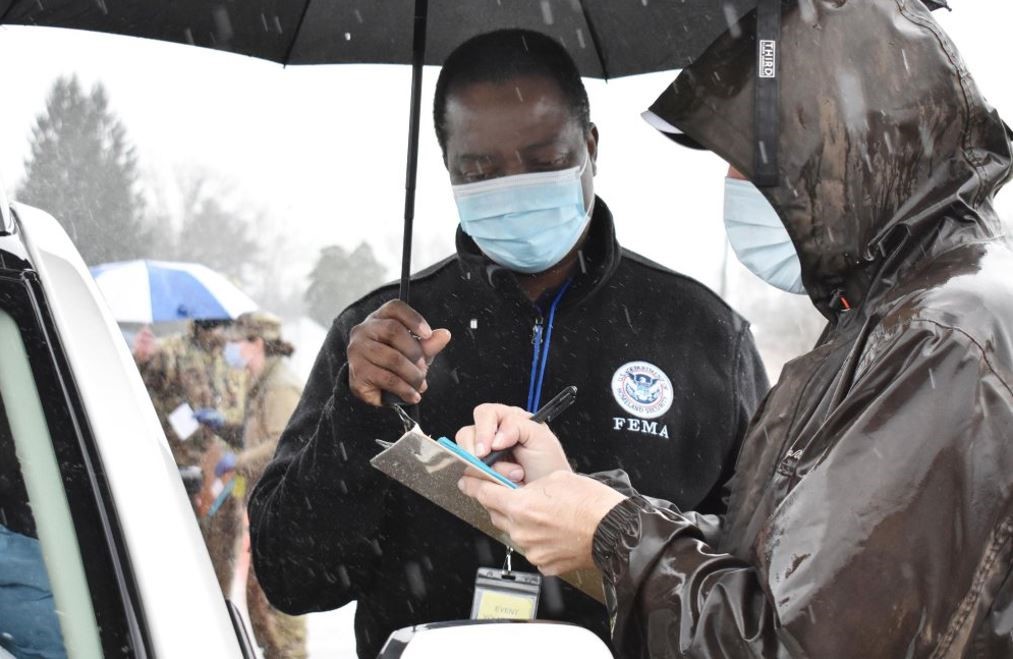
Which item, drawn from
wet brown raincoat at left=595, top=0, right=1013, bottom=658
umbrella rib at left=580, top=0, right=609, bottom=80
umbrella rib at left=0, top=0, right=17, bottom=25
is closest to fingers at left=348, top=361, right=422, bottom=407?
wet brown raincoat at left=595, top=0, right=1013, bottom=658

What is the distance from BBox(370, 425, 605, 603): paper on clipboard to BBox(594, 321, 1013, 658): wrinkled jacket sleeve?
44cm

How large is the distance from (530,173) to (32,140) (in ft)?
133

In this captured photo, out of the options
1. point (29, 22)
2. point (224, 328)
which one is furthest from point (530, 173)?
point (224, 328)

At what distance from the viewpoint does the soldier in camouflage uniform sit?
232 inches

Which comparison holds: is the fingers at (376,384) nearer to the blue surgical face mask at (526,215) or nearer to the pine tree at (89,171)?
the blue surgical face mask at (526,215)

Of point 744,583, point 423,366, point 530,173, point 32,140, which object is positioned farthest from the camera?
point 32,140

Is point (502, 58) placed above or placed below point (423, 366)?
above

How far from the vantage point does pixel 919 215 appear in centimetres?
173

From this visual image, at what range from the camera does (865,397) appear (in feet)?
4.93

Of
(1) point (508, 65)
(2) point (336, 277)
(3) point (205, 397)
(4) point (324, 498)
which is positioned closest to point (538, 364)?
(4) point (324, 498)

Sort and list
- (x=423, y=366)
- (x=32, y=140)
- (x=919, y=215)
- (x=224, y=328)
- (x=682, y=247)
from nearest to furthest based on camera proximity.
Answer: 1. (x=919, y=215)
2. (x=423, y=366)
3. (x=224, y=328)
4. (x=32, y=140)
5. (x=682, y=247)

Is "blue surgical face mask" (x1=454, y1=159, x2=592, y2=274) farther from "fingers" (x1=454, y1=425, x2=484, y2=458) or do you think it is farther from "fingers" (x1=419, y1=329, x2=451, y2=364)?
"fingers" (x1=454, y1=425, x2=484, y2=458)

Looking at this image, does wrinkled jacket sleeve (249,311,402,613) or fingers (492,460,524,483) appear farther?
wrinkled jacket sleeve (249,311,402,613)

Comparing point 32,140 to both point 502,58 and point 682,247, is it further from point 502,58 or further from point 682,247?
point 502,58
